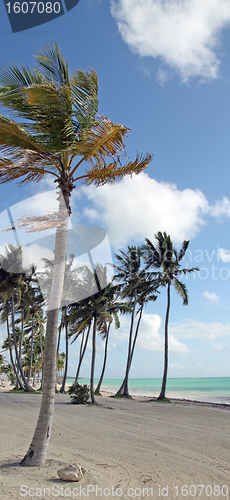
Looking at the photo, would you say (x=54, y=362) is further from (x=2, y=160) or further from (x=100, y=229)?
(x=100, y=229)

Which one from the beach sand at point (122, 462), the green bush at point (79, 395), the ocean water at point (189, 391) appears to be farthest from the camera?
the ocean water at point (189, 391)

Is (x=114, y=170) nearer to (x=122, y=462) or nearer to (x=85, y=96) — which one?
(x=85, y=96)

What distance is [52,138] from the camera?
6352mm

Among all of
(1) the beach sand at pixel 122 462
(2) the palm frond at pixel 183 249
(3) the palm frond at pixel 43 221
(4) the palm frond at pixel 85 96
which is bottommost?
(1) the beach sand at pixel 122 462

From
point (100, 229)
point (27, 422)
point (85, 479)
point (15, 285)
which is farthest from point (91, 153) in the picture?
point (15, 285)

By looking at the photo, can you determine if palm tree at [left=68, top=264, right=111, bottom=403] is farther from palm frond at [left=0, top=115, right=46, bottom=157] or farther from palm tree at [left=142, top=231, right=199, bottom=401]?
palm frond at [left=0, top=115, right=46, bottom=157]

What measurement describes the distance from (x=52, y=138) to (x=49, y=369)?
4.44m

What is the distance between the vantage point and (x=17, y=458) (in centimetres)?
592

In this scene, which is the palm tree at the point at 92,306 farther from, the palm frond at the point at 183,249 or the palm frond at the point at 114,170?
the palm frond at the point at 114,170

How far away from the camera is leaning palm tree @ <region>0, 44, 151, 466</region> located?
5750 mm

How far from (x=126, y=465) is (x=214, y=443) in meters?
3.49

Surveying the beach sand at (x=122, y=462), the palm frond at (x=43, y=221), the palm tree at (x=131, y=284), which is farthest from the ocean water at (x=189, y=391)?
the palm frond at (x=43, y=221)

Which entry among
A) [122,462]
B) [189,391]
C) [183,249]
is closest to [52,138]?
[122,462]

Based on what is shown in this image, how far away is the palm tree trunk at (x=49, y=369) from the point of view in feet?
17.7
